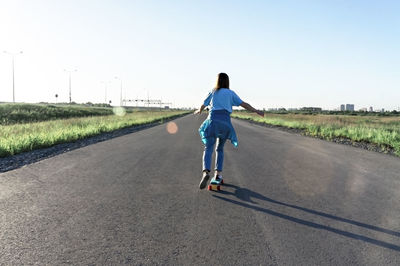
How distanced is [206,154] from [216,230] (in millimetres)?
1906

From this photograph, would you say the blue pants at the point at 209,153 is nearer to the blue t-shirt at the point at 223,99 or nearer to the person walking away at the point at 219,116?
the person walking away at the point at 219,116

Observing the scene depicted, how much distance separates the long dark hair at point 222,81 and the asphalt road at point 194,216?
1831 millimetres

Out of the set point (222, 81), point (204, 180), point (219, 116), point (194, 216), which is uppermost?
point (222, 81)

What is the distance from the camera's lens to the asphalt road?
281 cm

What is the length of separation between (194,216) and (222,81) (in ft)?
7.85

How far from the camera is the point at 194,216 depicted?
3.86 m

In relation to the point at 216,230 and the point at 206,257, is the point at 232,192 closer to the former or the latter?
the point at 216,230

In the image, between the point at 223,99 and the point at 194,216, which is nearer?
the point at 194,216

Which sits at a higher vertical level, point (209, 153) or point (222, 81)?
point (222, 81)

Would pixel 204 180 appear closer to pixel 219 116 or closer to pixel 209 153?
pixel 209 153

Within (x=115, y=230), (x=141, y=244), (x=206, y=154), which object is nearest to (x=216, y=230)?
(x=141, y=244)

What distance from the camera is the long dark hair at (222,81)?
201 inches

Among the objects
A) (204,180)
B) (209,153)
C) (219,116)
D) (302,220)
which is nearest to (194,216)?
(204,180)

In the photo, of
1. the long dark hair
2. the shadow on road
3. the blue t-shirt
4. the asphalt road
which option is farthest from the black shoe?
the long dark hair
